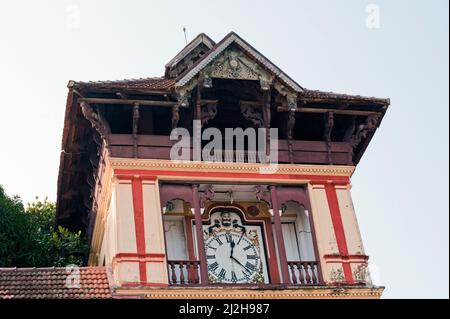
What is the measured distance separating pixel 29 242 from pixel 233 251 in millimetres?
6668

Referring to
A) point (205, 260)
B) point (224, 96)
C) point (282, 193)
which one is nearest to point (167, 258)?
point (205, 260)

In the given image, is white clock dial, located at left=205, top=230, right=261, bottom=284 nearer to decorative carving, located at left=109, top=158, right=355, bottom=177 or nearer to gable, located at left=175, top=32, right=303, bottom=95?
decorative carving, located at left=109, top=158, right=355, bottom=177

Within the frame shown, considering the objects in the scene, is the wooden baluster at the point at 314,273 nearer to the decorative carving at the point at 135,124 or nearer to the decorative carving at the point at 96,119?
the decorative carving at the point at 135,124

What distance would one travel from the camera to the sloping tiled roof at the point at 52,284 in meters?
16.7

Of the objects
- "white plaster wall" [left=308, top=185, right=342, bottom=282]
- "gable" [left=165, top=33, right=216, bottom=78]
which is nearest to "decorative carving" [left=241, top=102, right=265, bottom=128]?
"white plaster wall" [left=308, top=185, right=342, bottom=282]

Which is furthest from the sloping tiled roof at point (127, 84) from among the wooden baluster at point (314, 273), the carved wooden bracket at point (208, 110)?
the wooden baluster at point (314, 273)

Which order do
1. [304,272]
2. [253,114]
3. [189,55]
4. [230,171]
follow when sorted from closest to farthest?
[304,272], [230,171], [253,114], [189,55]

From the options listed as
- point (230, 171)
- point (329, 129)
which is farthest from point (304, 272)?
point (329, 129)

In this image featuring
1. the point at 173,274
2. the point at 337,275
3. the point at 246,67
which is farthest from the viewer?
the point at 246,67

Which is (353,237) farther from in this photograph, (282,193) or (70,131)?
A: (70,131)

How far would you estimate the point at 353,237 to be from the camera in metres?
18.2

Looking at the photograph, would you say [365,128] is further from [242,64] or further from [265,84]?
[242,64]

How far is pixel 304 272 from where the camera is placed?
17.6m

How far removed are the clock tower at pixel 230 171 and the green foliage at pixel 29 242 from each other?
293cm
